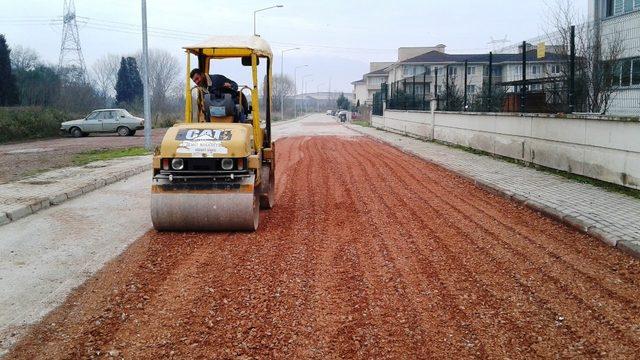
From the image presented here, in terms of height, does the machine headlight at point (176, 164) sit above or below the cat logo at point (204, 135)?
below

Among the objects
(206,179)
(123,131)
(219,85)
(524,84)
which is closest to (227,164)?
(206,179)

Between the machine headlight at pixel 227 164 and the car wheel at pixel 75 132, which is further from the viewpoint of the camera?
the car wheel at pixel 75 132

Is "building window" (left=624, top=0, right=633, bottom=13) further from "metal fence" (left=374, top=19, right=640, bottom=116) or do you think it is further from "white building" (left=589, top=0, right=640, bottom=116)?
"metal fence" (left=374, top=19, right=640, bottom=116)

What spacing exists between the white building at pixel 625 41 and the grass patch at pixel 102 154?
13.8 m

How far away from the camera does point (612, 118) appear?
10.8 metres

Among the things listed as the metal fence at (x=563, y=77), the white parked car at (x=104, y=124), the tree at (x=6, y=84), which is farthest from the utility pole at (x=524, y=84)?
the tree at (x=6, y=84)

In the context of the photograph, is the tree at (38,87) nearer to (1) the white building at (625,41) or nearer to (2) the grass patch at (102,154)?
(2) the grass patch at (102,154)

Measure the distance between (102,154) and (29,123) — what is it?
1469 cm

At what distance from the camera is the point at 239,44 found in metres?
8.70

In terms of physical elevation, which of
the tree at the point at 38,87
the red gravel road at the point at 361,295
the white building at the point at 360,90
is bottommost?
the red gravel road at the point at 361,295

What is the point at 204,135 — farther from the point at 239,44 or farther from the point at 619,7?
the point at 619,7

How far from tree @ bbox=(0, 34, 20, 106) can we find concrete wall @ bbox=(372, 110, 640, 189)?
3718cm

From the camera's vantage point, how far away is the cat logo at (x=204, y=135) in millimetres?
7805

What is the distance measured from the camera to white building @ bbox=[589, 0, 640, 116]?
12.9 meters
